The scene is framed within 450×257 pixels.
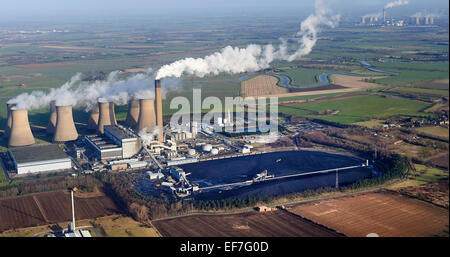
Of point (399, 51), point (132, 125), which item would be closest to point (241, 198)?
point (132, 125)

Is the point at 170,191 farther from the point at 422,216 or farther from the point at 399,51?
the point at 399,51

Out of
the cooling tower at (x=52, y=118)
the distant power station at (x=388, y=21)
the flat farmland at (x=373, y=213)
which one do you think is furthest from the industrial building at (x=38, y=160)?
the distant power station at (x=388, y=21)

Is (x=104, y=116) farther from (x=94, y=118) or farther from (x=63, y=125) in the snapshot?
(x=63, y=125)

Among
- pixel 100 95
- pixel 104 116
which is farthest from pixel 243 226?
pixel 100 95

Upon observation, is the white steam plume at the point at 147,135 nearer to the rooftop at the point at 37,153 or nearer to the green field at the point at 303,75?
the rooftop at the point at 37,153

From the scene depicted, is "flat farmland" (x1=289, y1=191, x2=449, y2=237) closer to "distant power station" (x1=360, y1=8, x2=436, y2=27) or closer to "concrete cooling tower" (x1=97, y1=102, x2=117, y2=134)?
"concrete cooling tower" (x1=97, y1=102, x2=117, y2=134)

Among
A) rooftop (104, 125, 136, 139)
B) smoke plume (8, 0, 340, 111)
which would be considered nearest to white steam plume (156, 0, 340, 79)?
smoke plume (8, 0, 340, 111)
